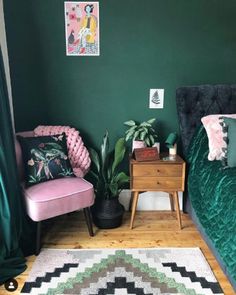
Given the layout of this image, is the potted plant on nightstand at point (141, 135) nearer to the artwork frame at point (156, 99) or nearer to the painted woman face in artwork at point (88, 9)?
the artwork frame at point (156, 99)

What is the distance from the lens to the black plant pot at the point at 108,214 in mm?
2557

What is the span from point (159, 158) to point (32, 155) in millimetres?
1034

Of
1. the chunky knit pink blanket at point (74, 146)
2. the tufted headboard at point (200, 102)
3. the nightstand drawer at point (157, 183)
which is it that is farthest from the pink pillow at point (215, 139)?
the chunky knit pink blanket at point (74, 146)

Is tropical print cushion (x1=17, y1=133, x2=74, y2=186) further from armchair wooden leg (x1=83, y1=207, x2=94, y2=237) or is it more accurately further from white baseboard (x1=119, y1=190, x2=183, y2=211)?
white baseboard (x1=119, y1=190, x2=183, y2=211)

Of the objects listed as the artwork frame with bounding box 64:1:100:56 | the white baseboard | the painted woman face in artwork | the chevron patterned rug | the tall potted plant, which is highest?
the painted woman face in artwork

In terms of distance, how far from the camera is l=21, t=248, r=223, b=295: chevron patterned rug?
6.16 ft

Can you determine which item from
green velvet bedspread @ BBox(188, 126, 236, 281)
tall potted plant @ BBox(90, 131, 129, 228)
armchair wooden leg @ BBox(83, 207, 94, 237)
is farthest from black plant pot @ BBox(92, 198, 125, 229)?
green velvet bedspread @ BBox(188, 126, 236, 281)

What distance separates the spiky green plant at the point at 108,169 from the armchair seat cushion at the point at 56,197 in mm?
297

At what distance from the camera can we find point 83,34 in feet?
8.36

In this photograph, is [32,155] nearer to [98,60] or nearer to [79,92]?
[79,92]

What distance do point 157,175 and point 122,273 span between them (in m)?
0.82

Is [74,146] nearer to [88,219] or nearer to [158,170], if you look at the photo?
[88,219]

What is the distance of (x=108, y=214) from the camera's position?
255cm

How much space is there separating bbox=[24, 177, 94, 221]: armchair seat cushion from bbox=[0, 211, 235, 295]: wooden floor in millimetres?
330
